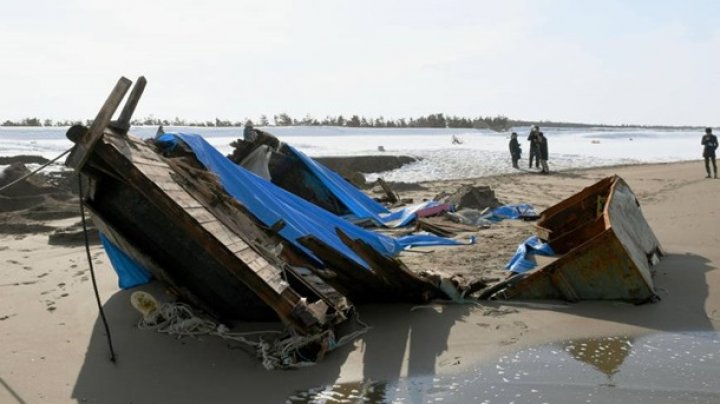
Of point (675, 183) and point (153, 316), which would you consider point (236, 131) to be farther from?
point (153, 316)

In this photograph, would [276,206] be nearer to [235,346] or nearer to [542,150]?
[235,346]

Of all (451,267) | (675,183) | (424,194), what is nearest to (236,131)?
(424,194)

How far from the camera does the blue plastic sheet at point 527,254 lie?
7121 mm

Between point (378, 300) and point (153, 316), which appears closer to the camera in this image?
point (153, 316)

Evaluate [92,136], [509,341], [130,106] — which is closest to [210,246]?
[92,136]

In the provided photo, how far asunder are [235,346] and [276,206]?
8.22 feet

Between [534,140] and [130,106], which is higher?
[130,106]

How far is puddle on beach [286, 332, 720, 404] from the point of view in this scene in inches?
155

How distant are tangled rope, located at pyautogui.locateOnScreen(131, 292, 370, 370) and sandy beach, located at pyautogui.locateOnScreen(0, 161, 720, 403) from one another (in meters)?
0.07

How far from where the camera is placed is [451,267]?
756 cm

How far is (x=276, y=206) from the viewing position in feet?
23.1

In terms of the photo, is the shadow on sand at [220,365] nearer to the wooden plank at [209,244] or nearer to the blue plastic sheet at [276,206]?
the wooden plank at [209,244]

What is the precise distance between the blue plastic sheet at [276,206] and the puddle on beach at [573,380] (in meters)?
2.44

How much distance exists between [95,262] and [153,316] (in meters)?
3.14
